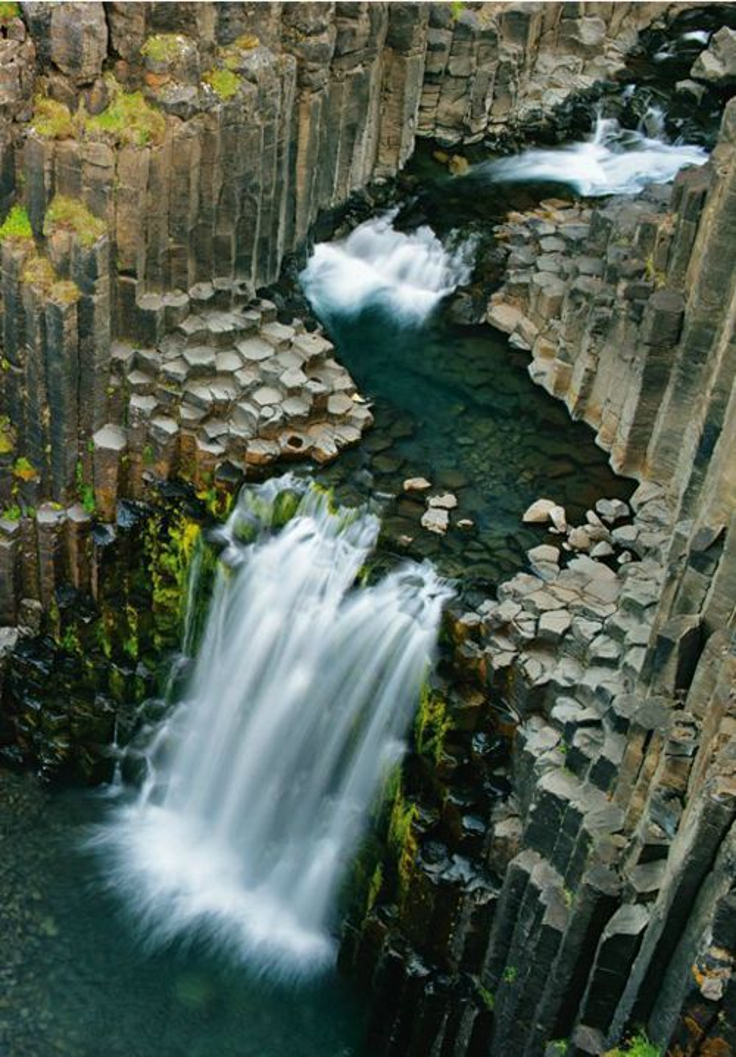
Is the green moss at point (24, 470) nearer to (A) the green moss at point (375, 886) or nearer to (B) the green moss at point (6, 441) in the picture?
(B) the green moss at point (6, 441)

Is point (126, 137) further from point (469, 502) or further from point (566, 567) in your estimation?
point (566, 567)

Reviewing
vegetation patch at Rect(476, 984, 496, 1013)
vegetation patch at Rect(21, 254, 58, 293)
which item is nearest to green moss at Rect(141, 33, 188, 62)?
vegetation patch at Rect(21, 254, 58, 293)

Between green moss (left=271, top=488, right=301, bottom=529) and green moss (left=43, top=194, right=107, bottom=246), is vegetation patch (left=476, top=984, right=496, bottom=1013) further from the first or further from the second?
green moss (left=43, top=194, right=107, bottom=246)

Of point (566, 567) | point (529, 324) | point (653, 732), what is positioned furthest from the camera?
point (529, 324)

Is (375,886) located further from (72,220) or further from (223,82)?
(223,82)

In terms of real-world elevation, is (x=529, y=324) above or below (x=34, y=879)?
above

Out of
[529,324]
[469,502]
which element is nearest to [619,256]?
[529,324]

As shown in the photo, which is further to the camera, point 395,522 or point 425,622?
point 395,522

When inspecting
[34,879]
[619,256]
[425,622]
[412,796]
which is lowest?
[34,879]
